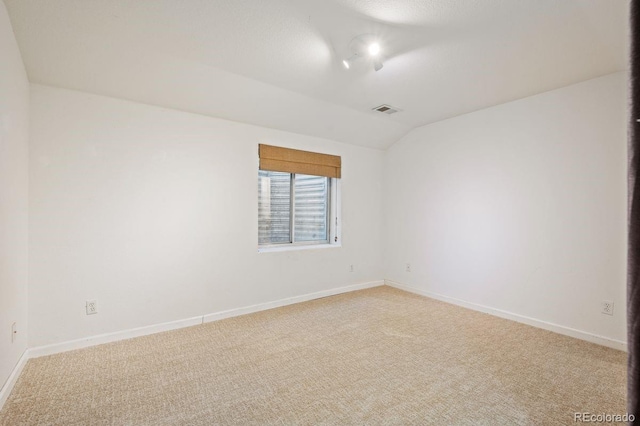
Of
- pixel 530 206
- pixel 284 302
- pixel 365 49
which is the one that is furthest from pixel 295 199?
pixel 530 206

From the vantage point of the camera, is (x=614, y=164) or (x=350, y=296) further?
(x=350, y=296)

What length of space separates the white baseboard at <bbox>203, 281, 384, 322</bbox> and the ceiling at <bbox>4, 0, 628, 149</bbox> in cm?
223

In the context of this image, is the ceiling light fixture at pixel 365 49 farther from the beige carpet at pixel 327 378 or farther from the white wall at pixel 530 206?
the beige carpet at pixel 327 378

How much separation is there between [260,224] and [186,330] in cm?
149

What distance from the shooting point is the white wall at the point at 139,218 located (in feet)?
8.43

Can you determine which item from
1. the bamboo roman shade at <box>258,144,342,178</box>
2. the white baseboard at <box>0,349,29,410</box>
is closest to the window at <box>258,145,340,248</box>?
the bamboo roman shade at <box>258,144,342,178</box>

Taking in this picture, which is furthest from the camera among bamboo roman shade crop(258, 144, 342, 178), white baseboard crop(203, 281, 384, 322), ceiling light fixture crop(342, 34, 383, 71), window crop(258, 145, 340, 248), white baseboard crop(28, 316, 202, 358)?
window crop(258, 145, 340, 248)

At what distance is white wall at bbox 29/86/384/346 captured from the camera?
2.57 meters

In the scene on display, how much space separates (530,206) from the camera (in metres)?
3.26

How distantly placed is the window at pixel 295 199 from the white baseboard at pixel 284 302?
73 centimetres

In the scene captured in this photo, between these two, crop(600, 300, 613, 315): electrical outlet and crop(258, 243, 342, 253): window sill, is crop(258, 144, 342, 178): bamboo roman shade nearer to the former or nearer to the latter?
crop(258, 243, 342, 253): window sill

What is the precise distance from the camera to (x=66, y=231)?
2.63 metres

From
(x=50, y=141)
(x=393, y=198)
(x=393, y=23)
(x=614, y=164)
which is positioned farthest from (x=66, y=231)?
(x=614, y=164)

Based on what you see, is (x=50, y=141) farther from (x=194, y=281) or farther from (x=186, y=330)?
(x=186, y=330)
